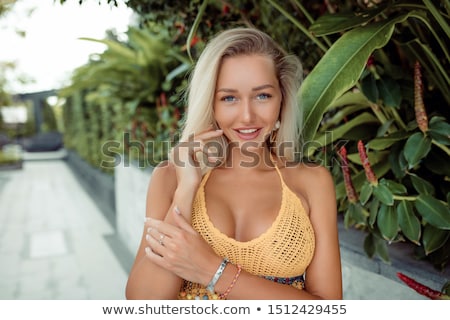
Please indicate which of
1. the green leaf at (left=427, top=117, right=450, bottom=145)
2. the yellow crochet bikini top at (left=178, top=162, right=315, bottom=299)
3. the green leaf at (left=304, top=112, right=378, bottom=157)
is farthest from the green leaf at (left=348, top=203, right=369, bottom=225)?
the yellow crochet bikini top at (left=178, top=162, right=315, bottom=299)

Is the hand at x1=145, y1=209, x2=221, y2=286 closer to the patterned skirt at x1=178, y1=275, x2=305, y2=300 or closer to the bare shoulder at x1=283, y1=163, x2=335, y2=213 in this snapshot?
the patterned skirt at x1=178, y1=275, x2=305, y2=300

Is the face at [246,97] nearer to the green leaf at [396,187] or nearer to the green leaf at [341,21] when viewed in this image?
the green leaf at [341,21]

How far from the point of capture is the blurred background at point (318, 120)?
124 centimetres

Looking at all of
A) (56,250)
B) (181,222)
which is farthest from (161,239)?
(56,250)

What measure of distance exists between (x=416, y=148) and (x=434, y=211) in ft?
0.60

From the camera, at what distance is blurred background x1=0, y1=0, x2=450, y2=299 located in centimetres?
124

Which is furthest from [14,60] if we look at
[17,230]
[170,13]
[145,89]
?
[170,13]

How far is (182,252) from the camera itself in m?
0.92

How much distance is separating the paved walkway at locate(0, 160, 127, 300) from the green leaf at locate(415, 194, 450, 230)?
231 cm

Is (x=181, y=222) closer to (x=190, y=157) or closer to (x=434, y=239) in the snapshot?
(x=190, y=157)

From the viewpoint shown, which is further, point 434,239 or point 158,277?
point 434,239

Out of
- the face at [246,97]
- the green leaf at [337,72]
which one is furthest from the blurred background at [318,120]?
the face at [246,97]

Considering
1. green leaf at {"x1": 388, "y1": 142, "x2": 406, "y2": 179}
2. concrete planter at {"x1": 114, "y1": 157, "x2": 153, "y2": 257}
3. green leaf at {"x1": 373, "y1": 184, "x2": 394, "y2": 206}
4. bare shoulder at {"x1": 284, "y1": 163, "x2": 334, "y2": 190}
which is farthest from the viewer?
concrete planter at {"x1": 114, "y1": 157, "x2": 153, "y2": 257}

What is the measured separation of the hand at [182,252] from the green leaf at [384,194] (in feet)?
1.86
